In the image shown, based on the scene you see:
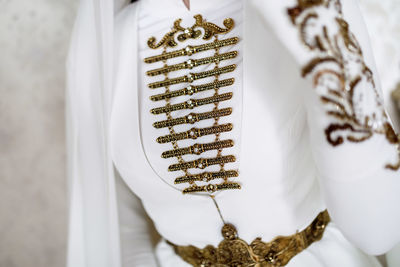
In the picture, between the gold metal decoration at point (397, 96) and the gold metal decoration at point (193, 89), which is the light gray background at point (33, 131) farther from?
the gold metal decoration at point (397, 96)

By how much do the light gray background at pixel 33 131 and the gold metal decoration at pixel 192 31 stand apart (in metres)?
0.39

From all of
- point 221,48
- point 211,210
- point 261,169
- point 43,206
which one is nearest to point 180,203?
point 211,210

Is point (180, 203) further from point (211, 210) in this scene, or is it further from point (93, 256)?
point (93, 256)

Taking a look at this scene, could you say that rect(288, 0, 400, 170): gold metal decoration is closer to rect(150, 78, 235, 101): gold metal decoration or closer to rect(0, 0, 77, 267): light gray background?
rect(150, 78, 235, 101): gold metal decoration

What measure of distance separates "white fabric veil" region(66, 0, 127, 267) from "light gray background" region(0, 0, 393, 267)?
248 mm

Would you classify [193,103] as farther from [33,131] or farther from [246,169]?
[33,131]

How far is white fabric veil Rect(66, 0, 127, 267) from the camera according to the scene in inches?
23.9

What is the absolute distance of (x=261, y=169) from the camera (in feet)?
1.72

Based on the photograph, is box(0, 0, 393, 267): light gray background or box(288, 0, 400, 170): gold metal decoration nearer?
box(288, 0, 400, 170): gold metal decoration

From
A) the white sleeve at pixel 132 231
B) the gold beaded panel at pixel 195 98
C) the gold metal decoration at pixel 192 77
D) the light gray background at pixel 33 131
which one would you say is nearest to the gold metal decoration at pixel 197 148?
the gold beaded panel at pixel 195 98

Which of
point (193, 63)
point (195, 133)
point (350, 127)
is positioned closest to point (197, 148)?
point (195, 133)

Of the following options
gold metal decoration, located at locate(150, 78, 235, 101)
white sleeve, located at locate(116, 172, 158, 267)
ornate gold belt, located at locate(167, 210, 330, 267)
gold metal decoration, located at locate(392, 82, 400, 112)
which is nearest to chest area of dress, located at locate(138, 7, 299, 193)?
gold metal decoration, located at locate(150, 78, 235, 101)

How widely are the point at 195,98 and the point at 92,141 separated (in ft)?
0.72

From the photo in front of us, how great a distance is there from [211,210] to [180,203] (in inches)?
2.3
